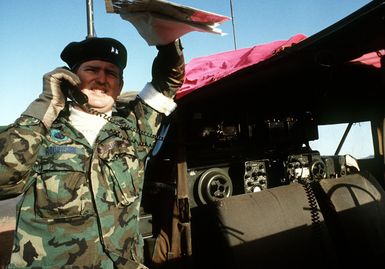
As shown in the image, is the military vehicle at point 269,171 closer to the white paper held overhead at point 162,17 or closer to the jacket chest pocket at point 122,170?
the jacket chest pocket at point 122,170

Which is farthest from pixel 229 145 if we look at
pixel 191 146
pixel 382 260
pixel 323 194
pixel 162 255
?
pixel 382 260

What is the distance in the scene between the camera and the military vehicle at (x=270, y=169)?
2.75 metres

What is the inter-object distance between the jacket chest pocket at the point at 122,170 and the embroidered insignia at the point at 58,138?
9.2 inches

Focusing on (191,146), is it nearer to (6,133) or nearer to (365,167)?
(6,133)

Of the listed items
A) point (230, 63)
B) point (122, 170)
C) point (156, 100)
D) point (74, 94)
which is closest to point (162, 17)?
point (156, 100)

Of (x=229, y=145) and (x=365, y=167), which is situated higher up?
(x=229, y=145)

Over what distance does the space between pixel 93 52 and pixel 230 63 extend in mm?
1581

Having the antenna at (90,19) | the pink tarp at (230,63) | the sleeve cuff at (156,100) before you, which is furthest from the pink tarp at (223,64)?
the antenna at (90,19)

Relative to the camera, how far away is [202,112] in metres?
3.59

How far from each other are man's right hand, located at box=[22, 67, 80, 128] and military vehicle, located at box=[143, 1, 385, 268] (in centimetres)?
114

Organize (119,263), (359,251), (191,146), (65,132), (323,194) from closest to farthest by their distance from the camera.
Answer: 1. (119,263)
2. (65,132)
3. (359,251)
4. (323,194)
5. (191,146)

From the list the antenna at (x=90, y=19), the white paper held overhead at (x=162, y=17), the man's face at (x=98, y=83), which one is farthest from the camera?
the antenna at (x=90, y=19)

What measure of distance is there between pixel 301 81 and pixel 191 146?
1592 mm

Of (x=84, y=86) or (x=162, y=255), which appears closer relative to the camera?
(x=84, y=86)
